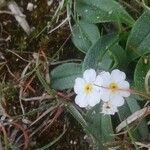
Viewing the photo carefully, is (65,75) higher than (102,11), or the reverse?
(102,11)

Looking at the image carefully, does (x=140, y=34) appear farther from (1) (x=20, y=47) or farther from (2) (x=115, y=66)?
(1) (x=20, y=47)

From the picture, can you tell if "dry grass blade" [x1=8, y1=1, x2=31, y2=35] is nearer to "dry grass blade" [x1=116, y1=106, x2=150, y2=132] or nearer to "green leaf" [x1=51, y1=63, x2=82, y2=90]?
"green leaf" [x1=51, y1=63, x2=82, y2=90]

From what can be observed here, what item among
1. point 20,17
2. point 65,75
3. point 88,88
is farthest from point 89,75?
point 20,17

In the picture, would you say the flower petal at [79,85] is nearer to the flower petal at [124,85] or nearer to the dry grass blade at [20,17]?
the flower petal at [124,85]

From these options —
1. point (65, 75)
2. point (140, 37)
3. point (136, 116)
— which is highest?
point (140, 37)

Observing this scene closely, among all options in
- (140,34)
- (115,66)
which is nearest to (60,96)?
(115,66)

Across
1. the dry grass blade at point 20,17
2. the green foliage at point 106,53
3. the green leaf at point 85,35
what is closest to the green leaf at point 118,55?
the green foliage at point 106,53

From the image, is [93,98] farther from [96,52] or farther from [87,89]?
[96,52]
